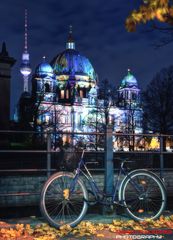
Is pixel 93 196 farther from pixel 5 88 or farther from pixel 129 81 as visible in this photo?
pixel 129 81

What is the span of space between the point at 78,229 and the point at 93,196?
27.4 inches

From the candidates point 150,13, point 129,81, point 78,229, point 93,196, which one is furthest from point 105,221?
point 129,81

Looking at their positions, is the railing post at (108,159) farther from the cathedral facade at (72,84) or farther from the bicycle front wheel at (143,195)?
the cathedral facade at (72,84)

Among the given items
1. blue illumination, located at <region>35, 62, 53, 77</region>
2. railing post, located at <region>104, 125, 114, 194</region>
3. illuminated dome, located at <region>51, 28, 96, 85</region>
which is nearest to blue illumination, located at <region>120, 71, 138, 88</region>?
illuminated dome, located at <region>51, 28, 96, 85</region>

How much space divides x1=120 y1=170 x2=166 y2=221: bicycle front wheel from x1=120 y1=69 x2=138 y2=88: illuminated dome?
358 feet

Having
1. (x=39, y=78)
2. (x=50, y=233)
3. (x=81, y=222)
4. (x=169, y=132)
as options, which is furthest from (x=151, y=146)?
(x=39, y=78)

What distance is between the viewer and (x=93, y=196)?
21.9ft

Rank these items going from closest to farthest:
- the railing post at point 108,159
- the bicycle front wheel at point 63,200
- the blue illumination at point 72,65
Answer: the bicycle front wheel at point 63,200 < the railing post at point 108,159 < the blue illumination at point 72,65

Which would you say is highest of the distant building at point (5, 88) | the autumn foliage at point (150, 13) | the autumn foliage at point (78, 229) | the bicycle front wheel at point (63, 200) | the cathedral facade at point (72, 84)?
the cathedral facade at point (72, 84)

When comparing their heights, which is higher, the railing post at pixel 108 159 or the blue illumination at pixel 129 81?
the blue illumination at pixel 129 81

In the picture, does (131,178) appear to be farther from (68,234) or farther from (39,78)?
(39,78)

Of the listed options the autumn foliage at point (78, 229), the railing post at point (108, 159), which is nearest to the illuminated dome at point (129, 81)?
the railing post at point (108, 159)

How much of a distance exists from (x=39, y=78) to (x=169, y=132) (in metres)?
69.4

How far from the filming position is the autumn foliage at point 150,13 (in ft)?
14.1
